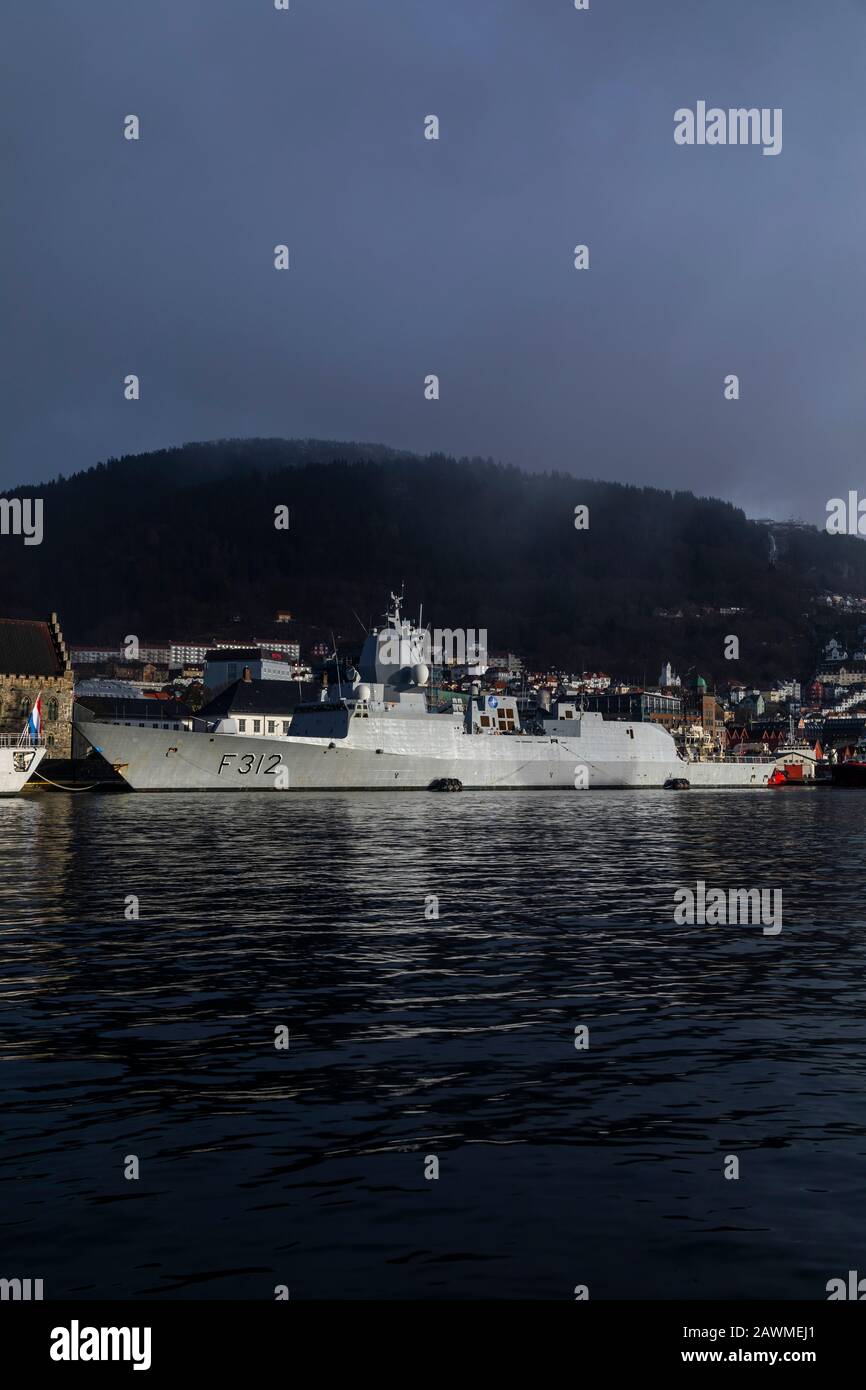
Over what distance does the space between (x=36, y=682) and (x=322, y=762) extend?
1293 inches

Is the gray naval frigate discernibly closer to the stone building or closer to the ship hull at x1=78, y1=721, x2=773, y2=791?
the ship hull at x1=78, y1=721, x2=773, y2=791

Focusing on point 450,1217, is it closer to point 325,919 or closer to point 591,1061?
point 591,1061

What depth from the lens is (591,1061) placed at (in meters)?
12.3

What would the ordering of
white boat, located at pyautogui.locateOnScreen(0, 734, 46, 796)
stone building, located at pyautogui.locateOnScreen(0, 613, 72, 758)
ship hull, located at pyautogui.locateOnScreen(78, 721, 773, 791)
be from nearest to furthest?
white boat, located at pyautogui.locateOnScreen(0, 734, 46, 796), ship hull, located at pyautogui.locateOnScreen(78, 721, 773, 791), stone building, located at pyautogui.locateOnScreen(0, 613, 72, 758)

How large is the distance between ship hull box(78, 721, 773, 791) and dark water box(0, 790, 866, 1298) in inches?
2298

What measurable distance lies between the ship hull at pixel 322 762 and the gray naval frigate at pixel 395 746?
9cm

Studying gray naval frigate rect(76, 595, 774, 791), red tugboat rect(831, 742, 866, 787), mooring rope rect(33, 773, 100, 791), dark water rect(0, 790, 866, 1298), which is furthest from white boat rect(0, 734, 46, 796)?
red tugboat rect(831, 742, 866, 787)

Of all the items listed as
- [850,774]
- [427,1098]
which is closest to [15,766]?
[427,1098]

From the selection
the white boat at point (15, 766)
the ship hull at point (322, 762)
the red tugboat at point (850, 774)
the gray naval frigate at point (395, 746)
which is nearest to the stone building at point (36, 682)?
the gray naval frigate at point (395, 746)

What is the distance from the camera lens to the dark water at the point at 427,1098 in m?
7.71

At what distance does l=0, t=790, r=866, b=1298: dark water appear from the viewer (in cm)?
771

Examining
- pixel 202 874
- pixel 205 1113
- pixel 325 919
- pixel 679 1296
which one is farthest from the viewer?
pixel 202 874
